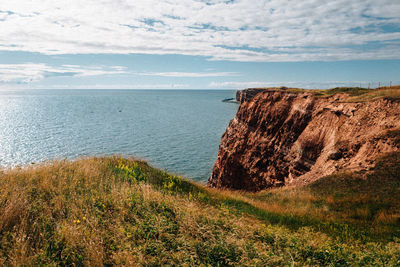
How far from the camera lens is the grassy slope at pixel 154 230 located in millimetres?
5559

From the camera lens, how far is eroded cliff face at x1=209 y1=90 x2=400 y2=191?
1684 centimetres

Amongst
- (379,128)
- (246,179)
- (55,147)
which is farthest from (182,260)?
(55,147)

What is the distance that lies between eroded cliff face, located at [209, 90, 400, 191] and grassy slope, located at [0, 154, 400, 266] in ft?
22.8

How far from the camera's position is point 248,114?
33.6 m

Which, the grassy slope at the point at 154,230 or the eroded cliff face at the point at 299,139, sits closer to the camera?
the grassy slope at the point at 154,230

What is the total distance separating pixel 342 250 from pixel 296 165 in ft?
59.0

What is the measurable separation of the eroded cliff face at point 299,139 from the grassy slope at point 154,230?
6938mm

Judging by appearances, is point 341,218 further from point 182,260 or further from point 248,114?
point 248,114

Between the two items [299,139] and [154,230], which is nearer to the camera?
[154,230]

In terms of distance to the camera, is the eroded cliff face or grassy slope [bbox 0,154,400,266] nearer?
grassy slope [bbox 0,154,400,266]

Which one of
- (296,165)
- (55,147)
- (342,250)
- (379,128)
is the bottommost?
(55,147)

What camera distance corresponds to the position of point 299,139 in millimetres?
24375

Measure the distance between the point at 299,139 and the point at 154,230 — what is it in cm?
2178

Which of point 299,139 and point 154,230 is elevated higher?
point 299,139
